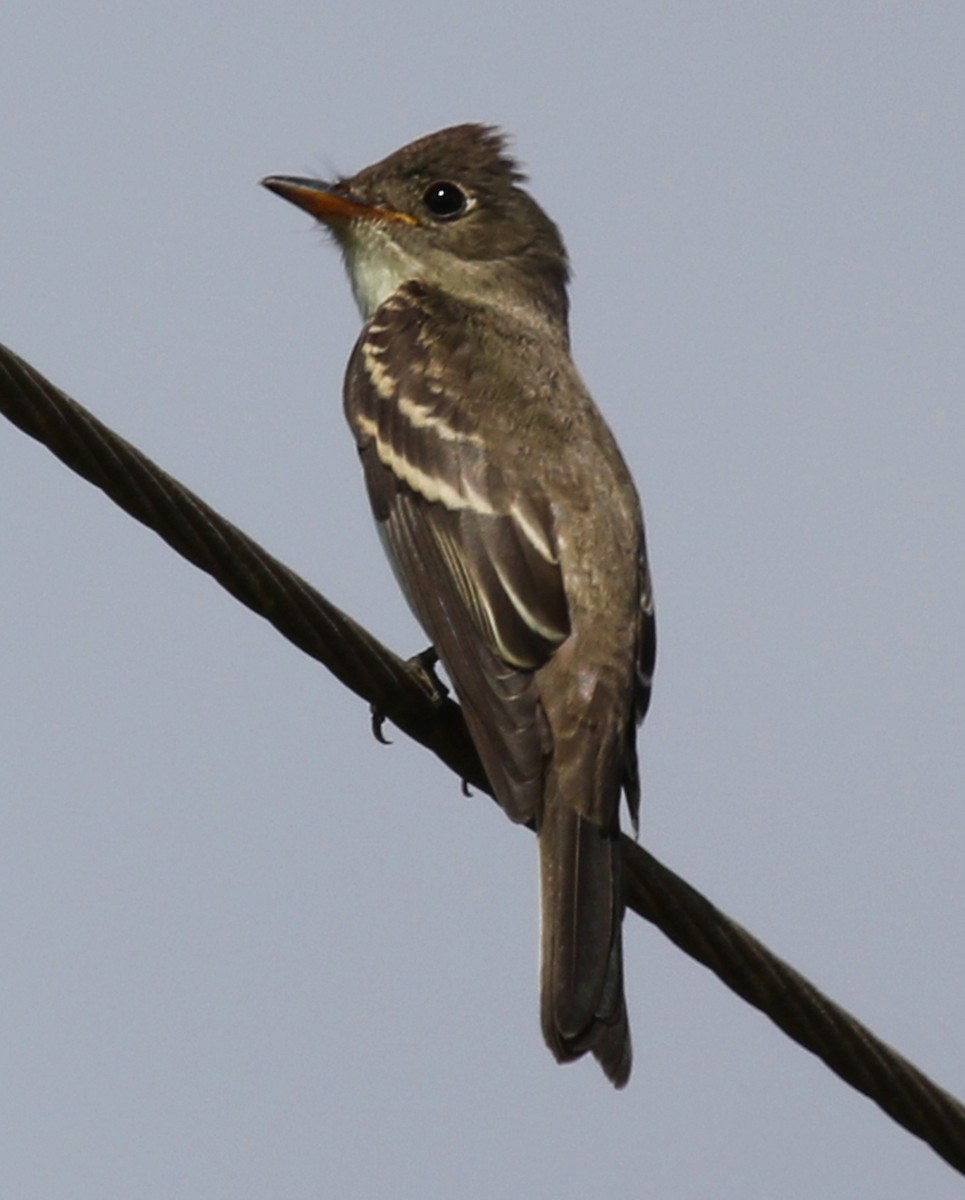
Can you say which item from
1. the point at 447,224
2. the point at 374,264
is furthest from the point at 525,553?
the point at 447,224

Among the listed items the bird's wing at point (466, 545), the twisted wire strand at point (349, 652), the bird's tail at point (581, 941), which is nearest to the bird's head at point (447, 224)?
the bird's wing at point (466, 545)

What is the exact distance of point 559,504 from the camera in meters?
7.23

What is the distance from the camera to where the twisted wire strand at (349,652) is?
5195 mm

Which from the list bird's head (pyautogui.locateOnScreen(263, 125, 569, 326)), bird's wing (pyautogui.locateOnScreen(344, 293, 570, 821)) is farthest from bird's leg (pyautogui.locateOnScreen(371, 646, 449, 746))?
bird's head (pyautogui.locateOnScreen(263, 125, 569, 326))

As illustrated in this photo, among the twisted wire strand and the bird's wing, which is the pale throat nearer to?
the bird's wing

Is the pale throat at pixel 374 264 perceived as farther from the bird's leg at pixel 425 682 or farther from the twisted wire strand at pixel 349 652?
the twisted wire strand at pixel 349 652

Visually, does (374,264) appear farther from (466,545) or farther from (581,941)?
(581,941)

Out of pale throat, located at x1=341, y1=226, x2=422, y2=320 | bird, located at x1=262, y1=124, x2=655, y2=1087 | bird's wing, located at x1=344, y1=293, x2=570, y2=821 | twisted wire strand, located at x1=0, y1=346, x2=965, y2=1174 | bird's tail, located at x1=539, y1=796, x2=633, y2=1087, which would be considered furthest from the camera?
pale throat, located at x1=341, y1=226, x2=422, y2=320

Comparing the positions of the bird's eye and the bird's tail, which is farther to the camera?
the bird's eye

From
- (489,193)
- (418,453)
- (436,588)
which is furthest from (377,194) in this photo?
(436,588)

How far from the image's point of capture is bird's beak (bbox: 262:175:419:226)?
366 inches

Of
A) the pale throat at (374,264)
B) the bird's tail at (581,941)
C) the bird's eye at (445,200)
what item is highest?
the bird's eye at (445,200)

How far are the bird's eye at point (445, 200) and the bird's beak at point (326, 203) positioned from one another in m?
0.11

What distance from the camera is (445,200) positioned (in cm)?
965
